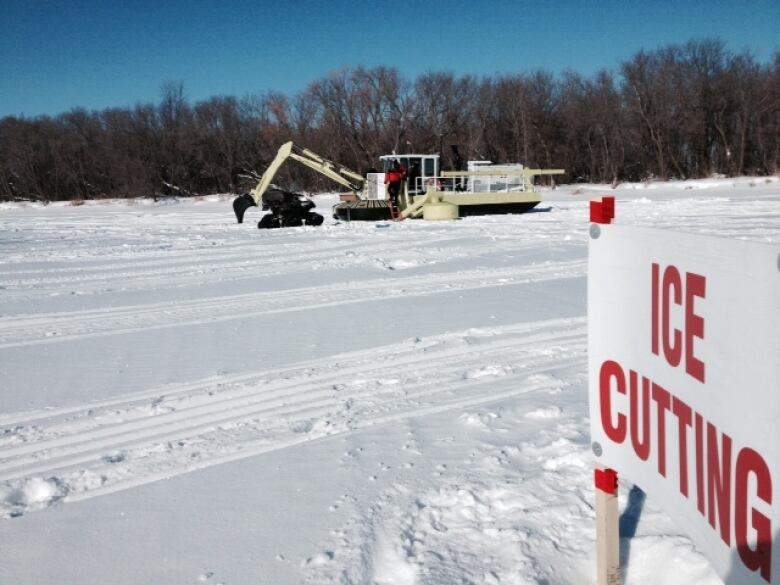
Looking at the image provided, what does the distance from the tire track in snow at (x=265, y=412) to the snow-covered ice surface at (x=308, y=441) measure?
0.02 meters

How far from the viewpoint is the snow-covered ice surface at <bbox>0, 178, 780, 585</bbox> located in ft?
9.41

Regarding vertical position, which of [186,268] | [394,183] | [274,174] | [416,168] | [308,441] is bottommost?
[308,441]

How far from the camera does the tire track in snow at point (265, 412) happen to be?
3.87m

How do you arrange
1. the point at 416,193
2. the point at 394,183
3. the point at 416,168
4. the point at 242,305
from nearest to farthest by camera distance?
1. the point at 242,305
2. the point at 394,183
3. the point at 416,193
4. the point at 416,168

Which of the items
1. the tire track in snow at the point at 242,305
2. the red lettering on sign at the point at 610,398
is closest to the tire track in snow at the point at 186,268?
the tire track in snow at the point at 242,305

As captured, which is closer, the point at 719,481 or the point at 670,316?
the point at 719,481

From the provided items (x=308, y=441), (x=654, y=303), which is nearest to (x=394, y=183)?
(x=308, y=441)

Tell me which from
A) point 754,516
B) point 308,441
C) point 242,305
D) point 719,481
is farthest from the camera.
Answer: point 242,305

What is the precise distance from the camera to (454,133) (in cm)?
5644

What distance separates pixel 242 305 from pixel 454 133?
50.0 m

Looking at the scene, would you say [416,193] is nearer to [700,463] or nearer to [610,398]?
[610,398]

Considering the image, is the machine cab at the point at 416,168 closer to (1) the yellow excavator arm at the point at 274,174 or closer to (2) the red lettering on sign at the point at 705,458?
(1) the yellow excavator arm at the point at 274,174

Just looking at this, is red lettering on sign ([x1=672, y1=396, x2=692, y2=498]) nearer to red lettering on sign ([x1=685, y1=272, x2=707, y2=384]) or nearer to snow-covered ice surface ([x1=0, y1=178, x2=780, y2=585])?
red lettering on sign ([x1=685, y1=272, x2=707, y2=384])

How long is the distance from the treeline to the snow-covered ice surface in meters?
47.1
